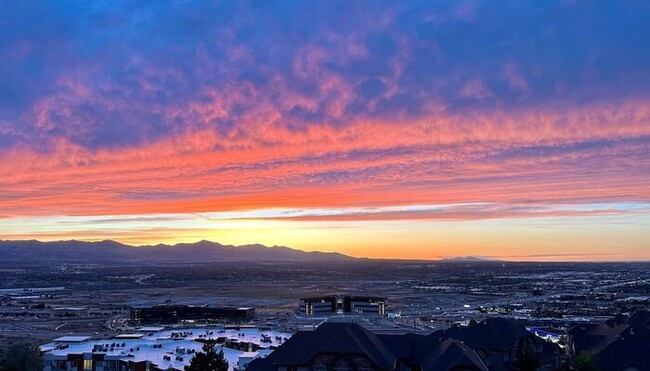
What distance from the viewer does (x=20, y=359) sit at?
45.7 meters

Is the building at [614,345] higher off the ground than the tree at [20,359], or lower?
higher

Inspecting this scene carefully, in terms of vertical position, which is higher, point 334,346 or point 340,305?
point 334,346

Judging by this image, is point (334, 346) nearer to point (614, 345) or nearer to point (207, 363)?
point (207, 363)

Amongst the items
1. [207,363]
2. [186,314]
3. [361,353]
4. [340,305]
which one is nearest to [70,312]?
[186,314]

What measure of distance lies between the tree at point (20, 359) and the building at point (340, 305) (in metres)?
73.8

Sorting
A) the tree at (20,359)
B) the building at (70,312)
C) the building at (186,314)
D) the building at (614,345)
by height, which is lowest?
the building at (70,312)

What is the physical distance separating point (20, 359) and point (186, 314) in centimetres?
7092

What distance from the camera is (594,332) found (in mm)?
47000

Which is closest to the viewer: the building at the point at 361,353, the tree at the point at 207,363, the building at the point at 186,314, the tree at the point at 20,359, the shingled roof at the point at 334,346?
the tree at the point at 207,363

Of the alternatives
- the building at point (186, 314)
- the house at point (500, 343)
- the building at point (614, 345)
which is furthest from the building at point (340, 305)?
the house at point (500, 343)

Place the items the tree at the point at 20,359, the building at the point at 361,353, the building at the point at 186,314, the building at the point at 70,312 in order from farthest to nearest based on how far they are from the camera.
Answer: the building at the point at 70,312
the building at the point at 186,314
the tree at the point at 20,359
the building at the point at 361,353

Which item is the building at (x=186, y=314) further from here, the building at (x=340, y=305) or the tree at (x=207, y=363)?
the tree at (x=207, y=363)

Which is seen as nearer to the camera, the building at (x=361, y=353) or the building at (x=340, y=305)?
the building at (x=361, y=353)

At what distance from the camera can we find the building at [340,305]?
398ft
